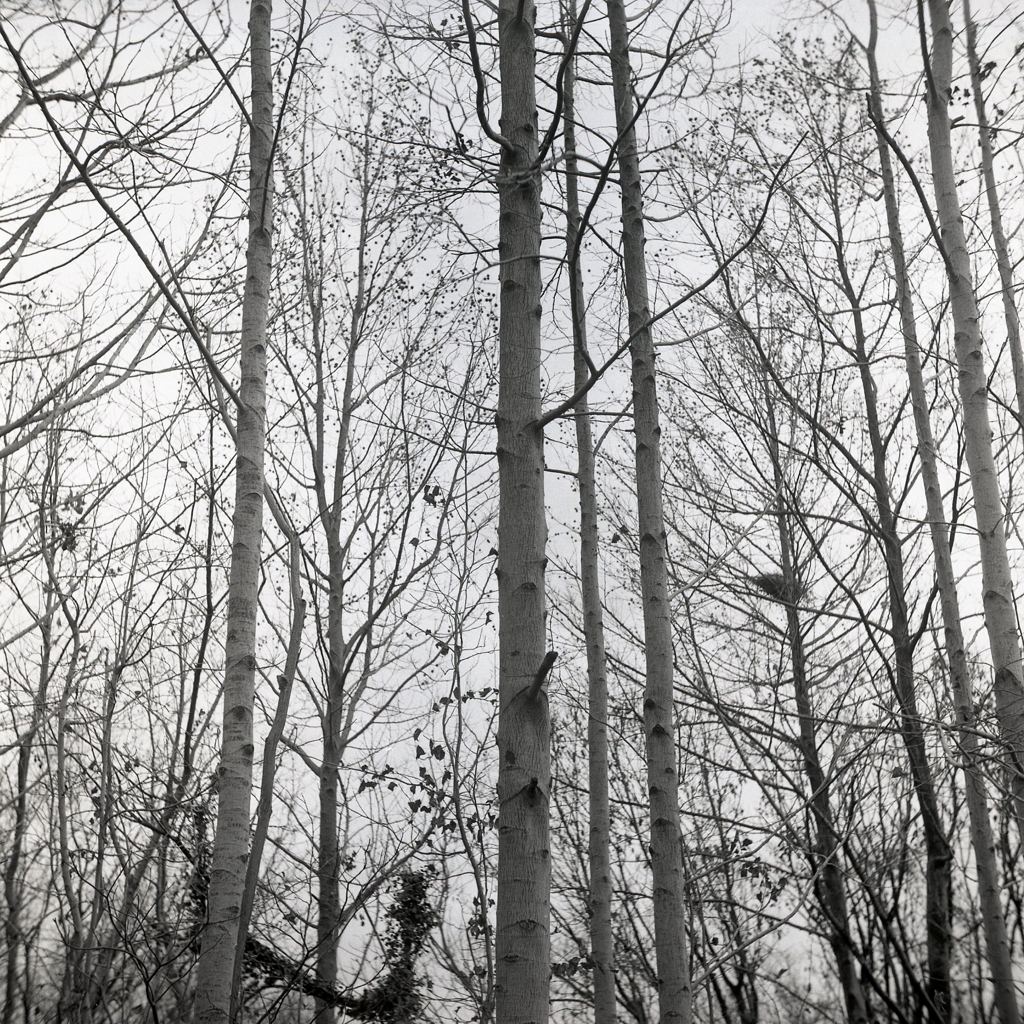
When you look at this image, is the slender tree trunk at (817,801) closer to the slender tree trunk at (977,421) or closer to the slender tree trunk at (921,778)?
the slender tree trunk at (921,778)

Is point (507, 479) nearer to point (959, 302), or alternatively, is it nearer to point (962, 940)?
point (959, 302)

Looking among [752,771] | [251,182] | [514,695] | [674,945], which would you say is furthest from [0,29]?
[752,771]

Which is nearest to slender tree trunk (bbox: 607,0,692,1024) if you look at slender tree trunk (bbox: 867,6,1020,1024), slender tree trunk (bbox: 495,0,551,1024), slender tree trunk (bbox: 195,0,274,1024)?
slender tree trunk (bbox: 495,0,551,1024)

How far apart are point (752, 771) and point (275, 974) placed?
405cm

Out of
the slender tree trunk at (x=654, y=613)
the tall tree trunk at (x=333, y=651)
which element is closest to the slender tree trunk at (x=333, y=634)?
the tall tree trunk at (x=333, y=651)

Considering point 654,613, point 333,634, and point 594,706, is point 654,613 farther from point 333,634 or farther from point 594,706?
point 333,634

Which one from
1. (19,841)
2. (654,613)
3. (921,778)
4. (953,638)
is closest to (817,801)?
(921,778)

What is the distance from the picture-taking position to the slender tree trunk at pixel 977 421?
13.5ft

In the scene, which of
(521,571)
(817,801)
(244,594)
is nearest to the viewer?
(521,571)

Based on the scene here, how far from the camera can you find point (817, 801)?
7219 millimetres

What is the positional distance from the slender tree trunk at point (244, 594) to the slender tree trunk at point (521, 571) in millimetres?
1313

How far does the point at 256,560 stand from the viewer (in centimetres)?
383

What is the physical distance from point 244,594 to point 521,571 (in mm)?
1543

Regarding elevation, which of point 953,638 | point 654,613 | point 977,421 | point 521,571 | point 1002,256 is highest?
point 1002,256
